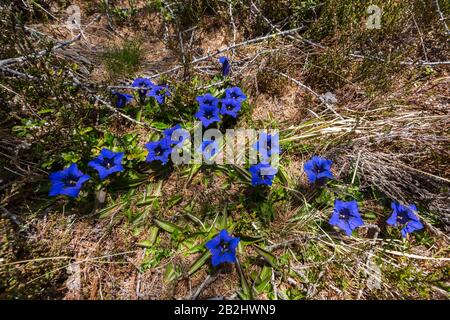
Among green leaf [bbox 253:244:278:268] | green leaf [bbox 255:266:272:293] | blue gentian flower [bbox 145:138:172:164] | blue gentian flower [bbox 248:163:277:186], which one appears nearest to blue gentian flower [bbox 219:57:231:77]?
blue gentian flower [bbox 145:138:172:164]

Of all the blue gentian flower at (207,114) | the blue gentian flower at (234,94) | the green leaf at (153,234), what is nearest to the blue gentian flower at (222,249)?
the green leaf at (153,234)

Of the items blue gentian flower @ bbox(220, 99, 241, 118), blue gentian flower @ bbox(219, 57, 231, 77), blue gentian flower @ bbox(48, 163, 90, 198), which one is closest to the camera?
blue gentian flower @ bbox(48, 163, 90, 198)

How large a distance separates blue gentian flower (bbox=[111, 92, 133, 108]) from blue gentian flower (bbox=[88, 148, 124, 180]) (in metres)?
0.48

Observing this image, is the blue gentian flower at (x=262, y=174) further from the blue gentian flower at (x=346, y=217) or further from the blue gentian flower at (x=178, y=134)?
the blue gentian flower at (x=178, y=134)

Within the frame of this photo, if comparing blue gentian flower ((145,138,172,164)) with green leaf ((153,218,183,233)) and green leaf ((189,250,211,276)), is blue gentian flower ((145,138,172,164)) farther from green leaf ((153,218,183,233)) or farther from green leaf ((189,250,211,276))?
green leaf ((189,250,211,276))

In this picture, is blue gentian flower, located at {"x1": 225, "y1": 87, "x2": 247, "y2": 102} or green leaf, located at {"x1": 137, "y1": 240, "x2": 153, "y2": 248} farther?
blue gentian flower, located at {"x1": 225, "y1": 87, "x2": 247, "y2": 102}

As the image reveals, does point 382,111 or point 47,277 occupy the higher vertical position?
point 382,111

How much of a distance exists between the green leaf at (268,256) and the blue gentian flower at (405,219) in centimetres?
66

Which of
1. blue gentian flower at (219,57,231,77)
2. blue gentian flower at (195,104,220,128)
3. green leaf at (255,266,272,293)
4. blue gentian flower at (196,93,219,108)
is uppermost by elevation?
blue gentian flower at (219,57,231,77)

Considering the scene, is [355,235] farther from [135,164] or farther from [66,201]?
[66,201]

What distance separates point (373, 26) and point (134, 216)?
2391 millimetres

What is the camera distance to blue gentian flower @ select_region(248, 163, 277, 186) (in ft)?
5.78

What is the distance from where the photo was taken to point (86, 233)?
179 cm

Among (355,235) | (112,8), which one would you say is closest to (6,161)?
(112,8)
